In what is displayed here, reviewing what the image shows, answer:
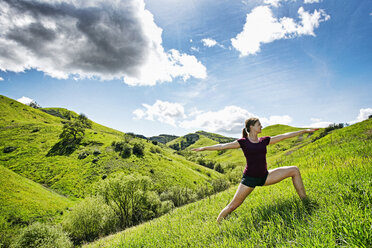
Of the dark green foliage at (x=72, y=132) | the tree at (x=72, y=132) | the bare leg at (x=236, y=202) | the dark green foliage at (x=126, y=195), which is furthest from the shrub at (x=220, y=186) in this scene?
the dark green foliage at (x=72, y=132)

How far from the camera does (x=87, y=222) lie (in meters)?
41.0

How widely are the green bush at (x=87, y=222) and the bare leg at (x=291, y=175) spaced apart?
4815 cm

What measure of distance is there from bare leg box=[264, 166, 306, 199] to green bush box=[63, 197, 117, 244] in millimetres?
48155

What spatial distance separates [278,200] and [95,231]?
5215cm

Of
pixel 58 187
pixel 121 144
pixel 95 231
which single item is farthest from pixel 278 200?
pixel 121 144

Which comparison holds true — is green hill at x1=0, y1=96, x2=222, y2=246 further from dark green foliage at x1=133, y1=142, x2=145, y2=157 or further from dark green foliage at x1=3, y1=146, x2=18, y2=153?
dark green foliage at x1=133, y1=142, x2=145, y2=157

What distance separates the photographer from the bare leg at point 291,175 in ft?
11.9

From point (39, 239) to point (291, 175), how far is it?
44706 millimetres

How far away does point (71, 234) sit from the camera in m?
42.2

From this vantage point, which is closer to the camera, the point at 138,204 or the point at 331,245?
the point at 331,245

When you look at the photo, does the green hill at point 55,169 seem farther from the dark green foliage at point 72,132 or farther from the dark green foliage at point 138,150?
the dark green foliage at point 72,132

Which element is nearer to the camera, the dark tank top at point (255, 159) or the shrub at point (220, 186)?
the dark tank top at point (255, 159)

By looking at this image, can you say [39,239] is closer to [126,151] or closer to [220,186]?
[220,186]

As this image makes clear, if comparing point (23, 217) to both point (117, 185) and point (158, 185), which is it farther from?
point (158, 185)
